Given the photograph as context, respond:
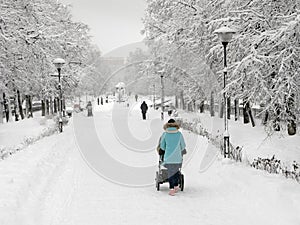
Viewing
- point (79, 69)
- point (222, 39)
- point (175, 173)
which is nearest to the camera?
point (175, 173)

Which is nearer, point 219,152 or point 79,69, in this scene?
point 219,152

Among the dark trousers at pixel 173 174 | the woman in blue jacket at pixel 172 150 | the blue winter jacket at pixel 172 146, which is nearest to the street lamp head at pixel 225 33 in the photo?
the woman in blue jacket at pixel 172 150

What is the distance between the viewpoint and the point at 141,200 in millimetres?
8570

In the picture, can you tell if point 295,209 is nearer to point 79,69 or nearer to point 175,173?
point 175,173

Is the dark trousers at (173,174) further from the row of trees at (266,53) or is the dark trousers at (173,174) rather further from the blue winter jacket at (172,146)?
Result: the row of trees at (266,53)

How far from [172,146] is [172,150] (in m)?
0.09

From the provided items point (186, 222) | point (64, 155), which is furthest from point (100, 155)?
point (186, 222)

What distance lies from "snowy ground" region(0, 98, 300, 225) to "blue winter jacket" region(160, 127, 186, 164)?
0.77 metres

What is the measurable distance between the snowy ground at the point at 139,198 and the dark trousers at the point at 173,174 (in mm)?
289

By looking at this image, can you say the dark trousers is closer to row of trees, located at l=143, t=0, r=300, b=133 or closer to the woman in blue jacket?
the woman in blue jacket

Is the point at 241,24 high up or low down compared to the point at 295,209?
up

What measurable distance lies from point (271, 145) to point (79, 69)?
1187 inches

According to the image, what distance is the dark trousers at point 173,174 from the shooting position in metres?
9.09

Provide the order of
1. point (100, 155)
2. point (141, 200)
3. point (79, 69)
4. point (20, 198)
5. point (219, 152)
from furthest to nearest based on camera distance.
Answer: point (79, 69), point (100, 155), point (219, 152), point (141, 200), point (20, 198)
